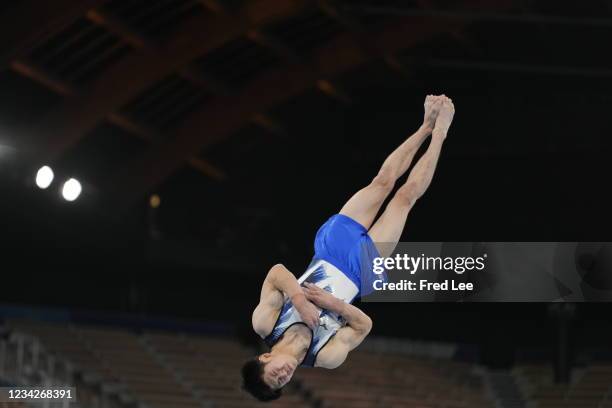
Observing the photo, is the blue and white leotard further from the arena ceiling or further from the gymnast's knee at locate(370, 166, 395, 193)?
the arena ceiling

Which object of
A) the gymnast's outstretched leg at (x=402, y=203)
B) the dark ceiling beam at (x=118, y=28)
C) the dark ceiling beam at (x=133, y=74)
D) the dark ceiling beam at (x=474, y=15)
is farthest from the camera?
the dark ceiling beam at (x=133, y=74)

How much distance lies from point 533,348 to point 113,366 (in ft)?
33.0

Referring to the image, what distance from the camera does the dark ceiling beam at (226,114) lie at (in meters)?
24.7

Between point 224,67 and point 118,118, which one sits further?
point 224,67

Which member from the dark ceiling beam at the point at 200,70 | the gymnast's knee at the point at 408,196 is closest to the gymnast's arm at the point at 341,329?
the gymnast's knee at the point at 408,196

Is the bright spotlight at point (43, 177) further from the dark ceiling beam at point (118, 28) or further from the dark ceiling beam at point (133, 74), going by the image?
the dark ceiling beam at point (133, 74)

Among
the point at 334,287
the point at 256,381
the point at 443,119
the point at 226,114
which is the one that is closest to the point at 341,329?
the point at 334,287

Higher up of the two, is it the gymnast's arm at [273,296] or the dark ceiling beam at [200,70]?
the dark ceiling beam at [200,70]

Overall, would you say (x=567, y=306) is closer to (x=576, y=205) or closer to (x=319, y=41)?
(x=576, y=205)

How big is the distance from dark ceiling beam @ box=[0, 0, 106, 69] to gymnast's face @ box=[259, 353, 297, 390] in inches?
478

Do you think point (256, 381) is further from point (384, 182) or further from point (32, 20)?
point (32, 20)

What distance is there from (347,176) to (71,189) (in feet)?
24.9

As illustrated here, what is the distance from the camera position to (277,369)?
8516 millimetres

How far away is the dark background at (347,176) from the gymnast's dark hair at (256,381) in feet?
40.3
